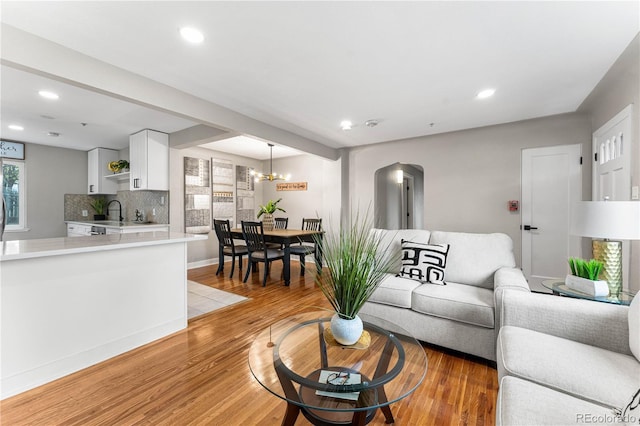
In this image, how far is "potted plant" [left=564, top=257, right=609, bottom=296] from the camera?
1775mm

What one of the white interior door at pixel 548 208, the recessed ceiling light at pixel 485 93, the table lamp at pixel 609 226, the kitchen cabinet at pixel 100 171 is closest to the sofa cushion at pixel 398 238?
the table lamp at pixel 609 226

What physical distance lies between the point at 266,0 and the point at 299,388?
6.60ft

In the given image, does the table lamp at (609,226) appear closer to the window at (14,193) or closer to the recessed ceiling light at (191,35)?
the recessed ceiling light at (191,35)

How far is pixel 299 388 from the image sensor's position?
3.92 ft

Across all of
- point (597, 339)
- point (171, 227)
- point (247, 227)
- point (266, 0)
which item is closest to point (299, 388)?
point (597, 339)

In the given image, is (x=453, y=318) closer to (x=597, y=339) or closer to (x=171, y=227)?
(x=597, y=339)

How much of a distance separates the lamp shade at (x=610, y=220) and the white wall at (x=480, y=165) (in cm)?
234

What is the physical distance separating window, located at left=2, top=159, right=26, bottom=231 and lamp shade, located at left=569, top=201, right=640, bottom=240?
25.7ft

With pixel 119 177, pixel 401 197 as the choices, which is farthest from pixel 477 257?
pixel 119 177

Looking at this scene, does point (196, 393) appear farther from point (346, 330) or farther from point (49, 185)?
point (49, 185)

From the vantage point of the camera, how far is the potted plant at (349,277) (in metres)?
1.32

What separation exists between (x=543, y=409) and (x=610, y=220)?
4.43 feet

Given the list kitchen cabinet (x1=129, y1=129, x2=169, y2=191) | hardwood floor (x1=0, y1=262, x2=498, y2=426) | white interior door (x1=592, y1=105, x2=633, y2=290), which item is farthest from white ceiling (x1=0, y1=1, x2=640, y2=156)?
hardwood floor (x1=0, y1=262, x2=498, y2=426)

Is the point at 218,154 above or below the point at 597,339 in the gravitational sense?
above
